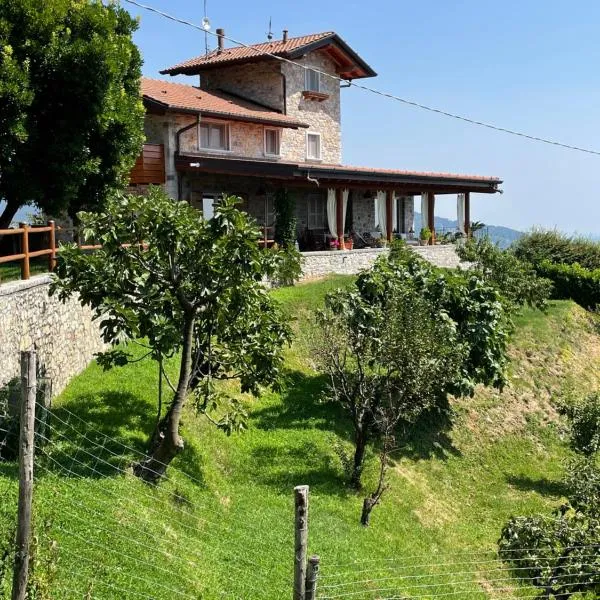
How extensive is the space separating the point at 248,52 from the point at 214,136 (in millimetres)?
6324

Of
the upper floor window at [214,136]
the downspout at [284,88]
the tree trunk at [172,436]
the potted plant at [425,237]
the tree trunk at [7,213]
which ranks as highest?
the downspout at [284,88]

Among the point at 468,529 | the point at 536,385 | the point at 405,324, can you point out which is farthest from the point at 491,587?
the point at 536,385

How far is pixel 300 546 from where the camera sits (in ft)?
15.9

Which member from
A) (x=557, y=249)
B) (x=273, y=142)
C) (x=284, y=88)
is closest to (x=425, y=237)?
(x=273, y=142)

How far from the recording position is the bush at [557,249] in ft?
123

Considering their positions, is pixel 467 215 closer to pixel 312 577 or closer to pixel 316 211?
pixel 316 211

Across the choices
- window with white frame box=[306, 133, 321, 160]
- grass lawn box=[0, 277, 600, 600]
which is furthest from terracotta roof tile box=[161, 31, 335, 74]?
grass lawn box=[0, 277, 600, 600]

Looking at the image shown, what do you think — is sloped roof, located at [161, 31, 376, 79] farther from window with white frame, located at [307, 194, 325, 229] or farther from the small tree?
the small tree

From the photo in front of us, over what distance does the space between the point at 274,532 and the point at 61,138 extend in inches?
389

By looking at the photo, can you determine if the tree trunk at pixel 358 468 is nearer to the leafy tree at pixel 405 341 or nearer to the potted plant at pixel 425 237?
the leafy tree at pixel 405 341

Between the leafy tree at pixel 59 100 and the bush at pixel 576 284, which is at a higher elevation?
the leafy tree at pixel 59 100

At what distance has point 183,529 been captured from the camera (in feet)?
31.5

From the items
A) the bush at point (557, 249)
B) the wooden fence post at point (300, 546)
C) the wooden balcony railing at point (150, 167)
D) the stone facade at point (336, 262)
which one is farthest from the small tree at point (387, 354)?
the bush at point (557, 249)

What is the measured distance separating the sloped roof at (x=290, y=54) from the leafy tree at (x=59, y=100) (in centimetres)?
1448
